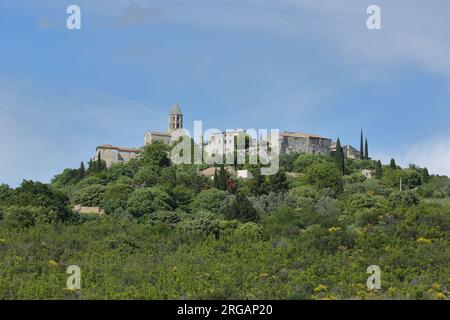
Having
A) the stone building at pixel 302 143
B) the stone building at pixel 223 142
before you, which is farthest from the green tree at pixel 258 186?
the stone building at pixel 302 143

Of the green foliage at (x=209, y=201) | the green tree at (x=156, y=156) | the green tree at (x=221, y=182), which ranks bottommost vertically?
the green foliage at (x=209, y=201)

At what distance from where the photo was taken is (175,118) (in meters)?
146

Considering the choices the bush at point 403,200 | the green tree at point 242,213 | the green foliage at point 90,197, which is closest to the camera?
the green tree at point 242,213

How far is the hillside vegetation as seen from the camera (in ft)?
106

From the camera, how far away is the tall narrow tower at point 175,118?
477 ft

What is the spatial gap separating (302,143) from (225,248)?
87.4 metres

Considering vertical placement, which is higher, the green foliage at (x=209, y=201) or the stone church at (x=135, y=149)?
the stone church at (x=135, y=149)

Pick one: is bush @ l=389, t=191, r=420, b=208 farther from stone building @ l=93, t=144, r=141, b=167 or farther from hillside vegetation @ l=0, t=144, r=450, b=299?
stone building @ l=93, t=144, r=141, b=167

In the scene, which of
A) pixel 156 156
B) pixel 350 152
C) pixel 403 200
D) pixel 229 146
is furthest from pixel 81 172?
pixel 403 200

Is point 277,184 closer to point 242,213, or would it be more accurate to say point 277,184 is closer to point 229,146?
point 242,213

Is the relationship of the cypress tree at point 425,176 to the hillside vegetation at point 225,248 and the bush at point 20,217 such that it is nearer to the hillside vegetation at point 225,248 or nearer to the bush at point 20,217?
the hillside vegetation at point 225,248

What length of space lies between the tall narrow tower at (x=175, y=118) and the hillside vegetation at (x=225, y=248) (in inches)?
3161

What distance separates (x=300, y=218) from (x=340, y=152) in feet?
156
